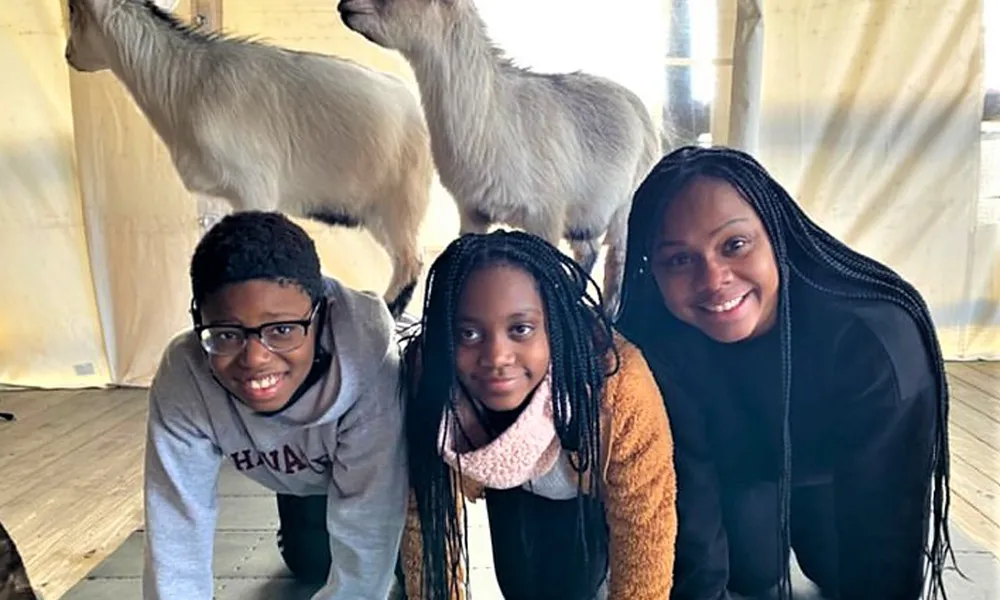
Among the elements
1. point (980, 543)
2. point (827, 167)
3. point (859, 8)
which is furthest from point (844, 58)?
point (980, 543)

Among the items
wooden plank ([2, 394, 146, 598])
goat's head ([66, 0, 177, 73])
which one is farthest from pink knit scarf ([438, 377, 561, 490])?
wooden plank ([2, 394, 146, 598])

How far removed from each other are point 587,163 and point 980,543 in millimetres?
1124

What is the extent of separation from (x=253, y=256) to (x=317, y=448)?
289 millimetres

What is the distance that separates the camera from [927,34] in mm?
2791

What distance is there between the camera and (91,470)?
2.30 m

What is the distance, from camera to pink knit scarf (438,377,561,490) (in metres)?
1.15

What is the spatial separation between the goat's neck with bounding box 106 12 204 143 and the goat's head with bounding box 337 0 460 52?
28 centimetres

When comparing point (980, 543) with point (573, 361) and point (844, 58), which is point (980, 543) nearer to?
point (573, 361)

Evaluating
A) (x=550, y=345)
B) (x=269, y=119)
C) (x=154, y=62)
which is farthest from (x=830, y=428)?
(x=154, y=62)

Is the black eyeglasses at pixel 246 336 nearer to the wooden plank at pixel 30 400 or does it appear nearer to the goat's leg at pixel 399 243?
the goat's leg at pixel 399 243

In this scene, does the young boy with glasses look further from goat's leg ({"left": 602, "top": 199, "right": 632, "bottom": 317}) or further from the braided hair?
goat's leg ({"left": 602, "top": 199, "right": 632, "bottom": 317})

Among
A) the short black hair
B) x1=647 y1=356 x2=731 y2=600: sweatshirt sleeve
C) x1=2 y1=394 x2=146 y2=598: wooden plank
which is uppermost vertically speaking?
the short black hair

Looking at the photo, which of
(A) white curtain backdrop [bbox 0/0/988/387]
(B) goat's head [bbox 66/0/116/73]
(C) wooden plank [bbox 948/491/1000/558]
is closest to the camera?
(B) goat's head [bbox 66/0/116/73]

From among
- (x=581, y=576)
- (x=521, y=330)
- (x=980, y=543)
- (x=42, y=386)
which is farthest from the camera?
(x=42, y=386)
